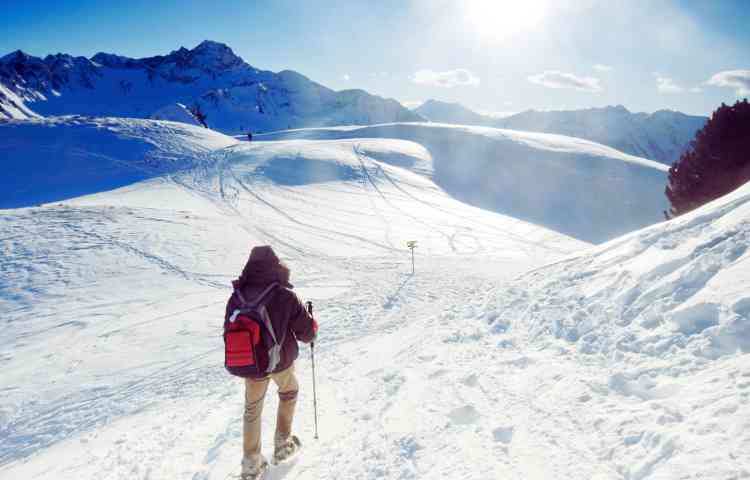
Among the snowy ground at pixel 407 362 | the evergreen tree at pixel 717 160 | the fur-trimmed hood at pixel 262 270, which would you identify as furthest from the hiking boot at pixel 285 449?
the evergreen tree at pixel 717 160

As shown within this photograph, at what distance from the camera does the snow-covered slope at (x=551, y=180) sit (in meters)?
34.3

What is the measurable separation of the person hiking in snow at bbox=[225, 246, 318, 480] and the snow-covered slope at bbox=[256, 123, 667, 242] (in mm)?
30195

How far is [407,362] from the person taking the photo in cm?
673

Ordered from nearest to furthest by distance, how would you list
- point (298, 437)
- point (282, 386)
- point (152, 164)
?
point (282, 386), point (298, 437), point (152, 164)

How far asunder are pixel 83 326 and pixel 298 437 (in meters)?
8.45

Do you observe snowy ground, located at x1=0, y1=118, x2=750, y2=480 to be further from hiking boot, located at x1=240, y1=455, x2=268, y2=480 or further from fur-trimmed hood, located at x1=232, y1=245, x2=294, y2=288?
fur-trimmed hood, located at x1=232, y1=245, x2=294, y2=288

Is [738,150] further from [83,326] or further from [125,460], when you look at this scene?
[83,326]

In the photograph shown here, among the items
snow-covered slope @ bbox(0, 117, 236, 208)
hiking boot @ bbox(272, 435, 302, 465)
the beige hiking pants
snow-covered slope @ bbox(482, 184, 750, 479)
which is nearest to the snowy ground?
snow-covered slope @ bbox(482, 184, 750, 479)

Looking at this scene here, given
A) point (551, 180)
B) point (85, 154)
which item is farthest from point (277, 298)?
point (551, 180)

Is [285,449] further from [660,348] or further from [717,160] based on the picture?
[717,160]

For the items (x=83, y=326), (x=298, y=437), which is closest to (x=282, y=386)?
(x=298, y=437)

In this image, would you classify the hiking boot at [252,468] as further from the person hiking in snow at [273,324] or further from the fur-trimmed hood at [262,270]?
the fur-trimmed hood at [262,270]

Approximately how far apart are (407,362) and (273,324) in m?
3.39

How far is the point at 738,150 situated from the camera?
18.8m
